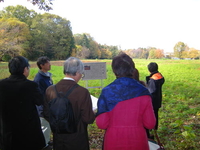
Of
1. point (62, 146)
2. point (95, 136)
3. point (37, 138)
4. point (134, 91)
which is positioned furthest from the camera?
point (95, 136)

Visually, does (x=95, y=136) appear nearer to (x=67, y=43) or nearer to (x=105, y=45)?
(x=67, y=43)

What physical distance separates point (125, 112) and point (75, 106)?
21.3 inches

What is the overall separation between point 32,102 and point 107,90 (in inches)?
42.0

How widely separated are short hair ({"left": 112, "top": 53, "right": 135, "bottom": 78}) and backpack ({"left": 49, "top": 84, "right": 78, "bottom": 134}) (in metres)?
0.58

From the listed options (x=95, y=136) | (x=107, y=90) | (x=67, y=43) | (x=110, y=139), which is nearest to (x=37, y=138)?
(x=110, y=139)

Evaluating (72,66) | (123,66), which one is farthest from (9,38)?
(123,66)

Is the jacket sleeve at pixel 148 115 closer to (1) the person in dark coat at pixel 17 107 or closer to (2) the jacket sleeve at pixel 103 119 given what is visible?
(2) the jacket sleeve at pixel 103 119

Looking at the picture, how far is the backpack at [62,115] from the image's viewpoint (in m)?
1.59

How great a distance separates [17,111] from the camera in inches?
75.9

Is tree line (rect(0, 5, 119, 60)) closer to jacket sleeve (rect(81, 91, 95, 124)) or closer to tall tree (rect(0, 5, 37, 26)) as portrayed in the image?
tall tree (rect(0, 5, 37, 26))

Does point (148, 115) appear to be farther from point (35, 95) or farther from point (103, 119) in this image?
point (35, 95)

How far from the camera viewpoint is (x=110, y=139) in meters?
1.62

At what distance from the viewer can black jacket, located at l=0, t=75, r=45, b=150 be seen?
189 centimetres

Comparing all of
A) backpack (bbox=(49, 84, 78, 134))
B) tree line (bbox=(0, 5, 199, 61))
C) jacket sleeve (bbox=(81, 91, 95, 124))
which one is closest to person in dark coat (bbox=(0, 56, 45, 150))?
backpack (bbox=(49, 84, 78, 134))
